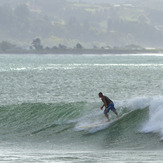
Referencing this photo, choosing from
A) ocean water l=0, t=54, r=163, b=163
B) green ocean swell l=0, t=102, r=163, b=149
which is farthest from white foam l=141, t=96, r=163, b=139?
green ocean swell l=0, t=102, r=163, b=149

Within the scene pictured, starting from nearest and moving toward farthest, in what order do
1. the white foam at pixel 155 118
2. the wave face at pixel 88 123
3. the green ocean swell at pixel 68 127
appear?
the green ocean swell at pixel 68 127 → the wave face at pixel 88 123 → the white foam at pixel 155 118

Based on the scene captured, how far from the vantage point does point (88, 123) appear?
33.6m

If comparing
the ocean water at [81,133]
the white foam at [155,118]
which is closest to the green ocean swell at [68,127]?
the ocean water at [81,133]

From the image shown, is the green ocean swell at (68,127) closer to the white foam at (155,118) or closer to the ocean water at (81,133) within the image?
the ocean water at (81,133)

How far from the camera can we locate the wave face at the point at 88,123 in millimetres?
28047

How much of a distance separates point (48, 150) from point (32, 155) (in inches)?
106

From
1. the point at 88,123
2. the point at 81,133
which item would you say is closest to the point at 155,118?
the point at 81,133

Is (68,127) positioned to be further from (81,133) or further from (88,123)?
(81,133)

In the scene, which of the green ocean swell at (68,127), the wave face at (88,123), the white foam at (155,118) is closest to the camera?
the green ocean swell at (68,127)

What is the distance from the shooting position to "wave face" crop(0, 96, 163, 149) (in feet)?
92.0

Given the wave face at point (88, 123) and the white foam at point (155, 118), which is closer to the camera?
the wave face at point (88, 123)

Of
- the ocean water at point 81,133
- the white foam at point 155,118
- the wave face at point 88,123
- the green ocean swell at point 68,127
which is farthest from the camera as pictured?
the white foam at point 155,118

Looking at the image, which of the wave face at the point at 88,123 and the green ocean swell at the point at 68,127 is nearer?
the green ocean swell at the point at 68,127

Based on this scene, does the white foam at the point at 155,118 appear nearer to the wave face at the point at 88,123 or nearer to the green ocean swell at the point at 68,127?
the wave face at the point at 88,123
